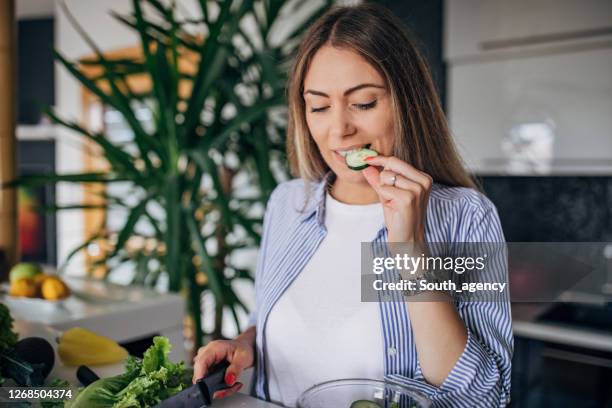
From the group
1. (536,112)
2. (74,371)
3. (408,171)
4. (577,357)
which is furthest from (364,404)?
(536,112)

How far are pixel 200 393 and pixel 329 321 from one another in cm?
37

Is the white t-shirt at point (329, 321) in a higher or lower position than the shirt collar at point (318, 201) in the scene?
lower

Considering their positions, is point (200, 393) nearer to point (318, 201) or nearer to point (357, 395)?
point (357, 395)

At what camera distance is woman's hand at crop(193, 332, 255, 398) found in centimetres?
85

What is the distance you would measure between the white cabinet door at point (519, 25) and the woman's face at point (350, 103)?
1.47m

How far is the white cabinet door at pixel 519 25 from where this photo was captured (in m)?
2.06

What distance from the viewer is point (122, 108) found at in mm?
1819

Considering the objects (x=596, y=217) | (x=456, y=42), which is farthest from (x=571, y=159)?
(x=456, y=42)

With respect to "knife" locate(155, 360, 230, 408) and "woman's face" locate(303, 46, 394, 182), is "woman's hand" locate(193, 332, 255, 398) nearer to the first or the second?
"knife" locate(155, 360, 230, 408)

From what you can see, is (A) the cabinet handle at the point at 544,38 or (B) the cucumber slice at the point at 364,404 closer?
(B) the cucumber slice at the point at 364,404

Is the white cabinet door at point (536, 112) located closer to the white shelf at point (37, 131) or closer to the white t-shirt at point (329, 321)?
the white t-shirt at point (329, 321)

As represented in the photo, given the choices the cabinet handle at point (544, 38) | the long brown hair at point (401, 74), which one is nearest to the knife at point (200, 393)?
the long brown hair at point (401, 74)

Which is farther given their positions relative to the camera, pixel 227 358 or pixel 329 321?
pixel 329 321

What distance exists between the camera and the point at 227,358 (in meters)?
0.96
